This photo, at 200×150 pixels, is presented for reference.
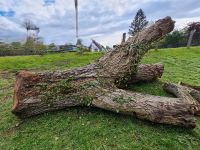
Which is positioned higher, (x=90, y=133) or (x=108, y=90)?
(x=108, y=90)

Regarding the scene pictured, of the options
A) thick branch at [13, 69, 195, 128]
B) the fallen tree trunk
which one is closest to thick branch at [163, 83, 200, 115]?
the fallen tree trunk

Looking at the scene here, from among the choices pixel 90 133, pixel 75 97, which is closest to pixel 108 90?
pixel 75 97

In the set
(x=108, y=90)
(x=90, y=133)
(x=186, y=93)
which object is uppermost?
(x=108, y=90)

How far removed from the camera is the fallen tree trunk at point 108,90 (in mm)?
4445

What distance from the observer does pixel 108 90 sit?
4.96 metres

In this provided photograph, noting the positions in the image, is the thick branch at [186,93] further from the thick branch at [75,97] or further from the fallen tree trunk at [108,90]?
the thick branch at [75,97]

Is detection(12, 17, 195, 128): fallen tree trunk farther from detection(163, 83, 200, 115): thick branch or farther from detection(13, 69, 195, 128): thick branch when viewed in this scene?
detection(163, 83, 200, 115): thick branch

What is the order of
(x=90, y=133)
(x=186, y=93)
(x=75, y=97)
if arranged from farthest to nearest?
(x=186, y=93) → (x=75, y=97) → (x=90, y=133)

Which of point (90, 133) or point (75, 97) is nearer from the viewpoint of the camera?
point (90, 133)

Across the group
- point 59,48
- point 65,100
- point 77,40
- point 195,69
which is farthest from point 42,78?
point 59,48

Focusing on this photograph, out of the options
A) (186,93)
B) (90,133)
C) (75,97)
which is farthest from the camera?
(186,93)

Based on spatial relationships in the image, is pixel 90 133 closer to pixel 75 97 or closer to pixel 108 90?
pixel 75 97

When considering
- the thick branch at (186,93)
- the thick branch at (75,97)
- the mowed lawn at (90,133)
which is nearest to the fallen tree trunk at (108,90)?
the thick branch at (75,97)

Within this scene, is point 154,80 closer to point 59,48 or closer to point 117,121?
point 117,121
